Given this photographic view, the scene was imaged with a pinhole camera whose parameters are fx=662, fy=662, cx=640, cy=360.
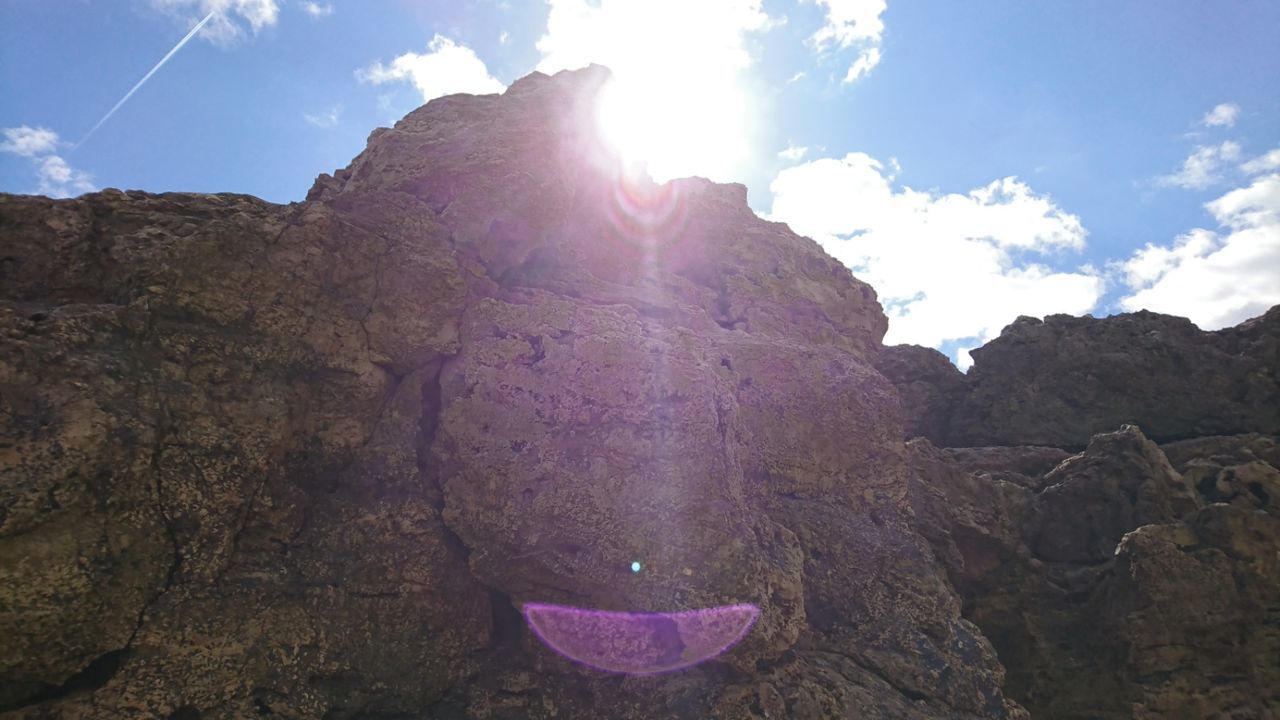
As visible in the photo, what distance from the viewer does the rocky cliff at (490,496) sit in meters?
8.49

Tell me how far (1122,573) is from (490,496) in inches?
529

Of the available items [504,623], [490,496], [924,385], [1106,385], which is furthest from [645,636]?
[1106,385]

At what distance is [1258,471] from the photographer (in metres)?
15.3

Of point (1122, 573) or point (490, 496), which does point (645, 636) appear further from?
point (1122, 573)

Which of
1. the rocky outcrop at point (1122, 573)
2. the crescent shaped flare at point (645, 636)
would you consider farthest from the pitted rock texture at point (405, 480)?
the rocky outcrop at point (1122, 573)

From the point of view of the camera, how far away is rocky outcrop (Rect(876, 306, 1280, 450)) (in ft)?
65.2

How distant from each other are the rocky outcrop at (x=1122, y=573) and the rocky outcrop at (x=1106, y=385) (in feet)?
6.04

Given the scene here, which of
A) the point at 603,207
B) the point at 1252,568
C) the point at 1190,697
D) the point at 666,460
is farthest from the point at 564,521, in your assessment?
the point at 1252,568

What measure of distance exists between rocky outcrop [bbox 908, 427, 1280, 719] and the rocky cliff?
6 cm

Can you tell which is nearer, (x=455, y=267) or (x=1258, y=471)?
(x=455, y=267)

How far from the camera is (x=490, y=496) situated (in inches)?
441

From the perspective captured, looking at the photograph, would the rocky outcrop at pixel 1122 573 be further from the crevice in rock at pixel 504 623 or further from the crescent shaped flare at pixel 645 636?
the crevice in rock at pixel 504 623

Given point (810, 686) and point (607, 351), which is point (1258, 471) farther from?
point (607, 351)

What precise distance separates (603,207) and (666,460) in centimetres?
909
